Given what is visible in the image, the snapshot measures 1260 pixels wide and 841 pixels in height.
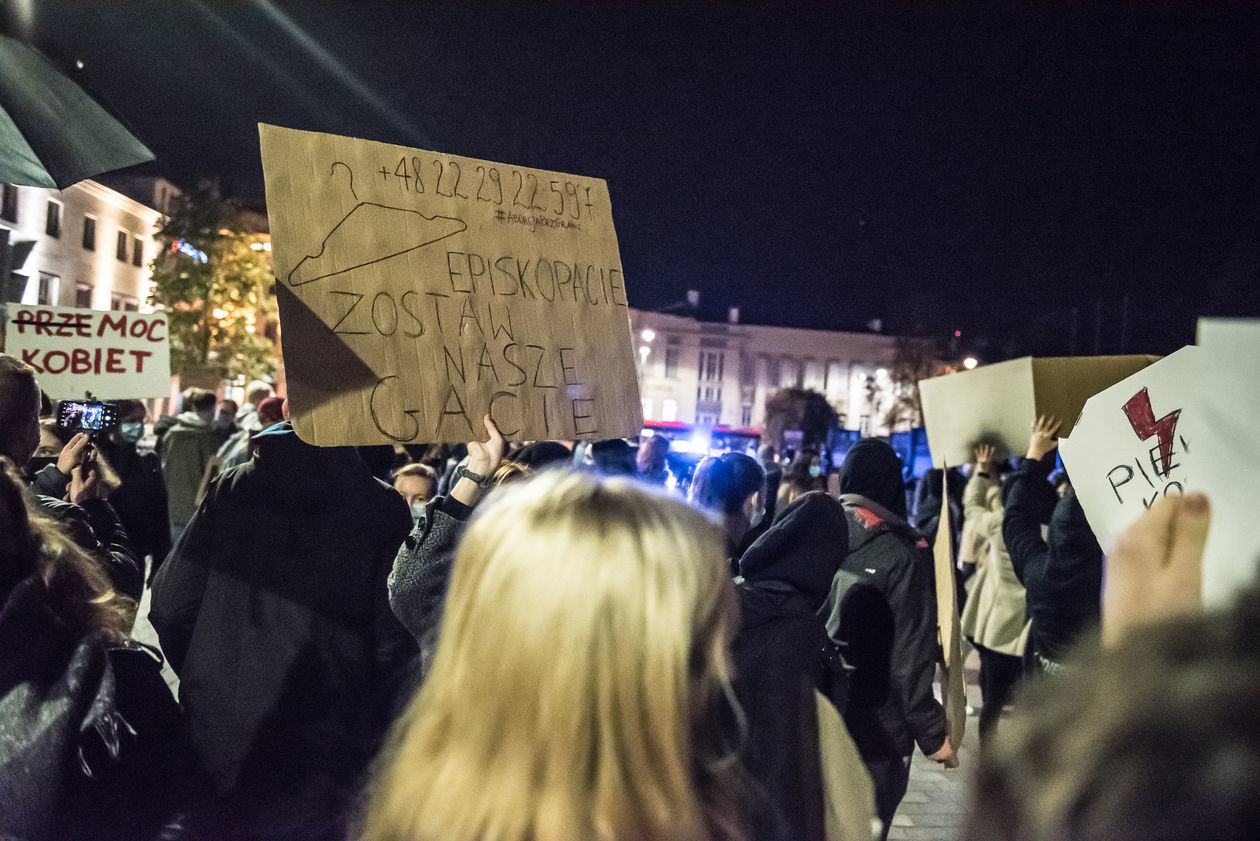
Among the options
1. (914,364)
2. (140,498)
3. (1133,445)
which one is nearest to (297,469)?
(1133,445)

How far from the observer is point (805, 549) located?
3.13 metres

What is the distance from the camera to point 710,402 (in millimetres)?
87375

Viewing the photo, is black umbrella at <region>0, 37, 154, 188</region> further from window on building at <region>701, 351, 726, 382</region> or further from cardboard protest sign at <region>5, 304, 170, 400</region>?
window on building at <region>701, 351, 726, 382</region>

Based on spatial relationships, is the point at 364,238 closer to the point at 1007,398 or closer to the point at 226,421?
the point at 1007,398

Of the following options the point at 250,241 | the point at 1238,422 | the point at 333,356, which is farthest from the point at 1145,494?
the point at 250,241

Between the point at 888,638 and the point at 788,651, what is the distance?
86.6 inches

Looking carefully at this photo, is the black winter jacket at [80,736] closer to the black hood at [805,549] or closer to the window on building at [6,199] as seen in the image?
the black hood at [805,549]

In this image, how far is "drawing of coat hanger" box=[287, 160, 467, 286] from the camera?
105 inches

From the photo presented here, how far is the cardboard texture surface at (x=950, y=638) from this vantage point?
4297 mm

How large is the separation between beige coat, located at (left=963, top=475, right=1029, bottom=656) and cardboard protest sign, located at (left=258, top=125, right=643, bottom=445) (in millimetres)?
4110

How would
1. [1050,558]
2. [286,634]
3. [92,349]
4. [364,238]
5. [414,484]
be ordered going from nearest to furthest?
[364,238], [286,634], [1050,558], [92,349], [414,484]

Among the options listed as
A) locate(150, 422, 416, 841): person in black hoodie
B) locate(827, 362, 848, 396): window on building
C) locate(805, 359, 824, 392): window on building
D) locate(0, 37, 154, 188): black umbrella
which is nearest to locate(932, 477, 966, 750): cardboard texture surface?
locate(150, 422, 416, 841): person in black hoodie

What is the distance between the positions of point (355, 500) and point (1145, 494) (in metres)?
2.36

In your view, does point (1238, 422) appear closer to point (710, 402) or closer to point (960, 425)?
point (960, 425)
